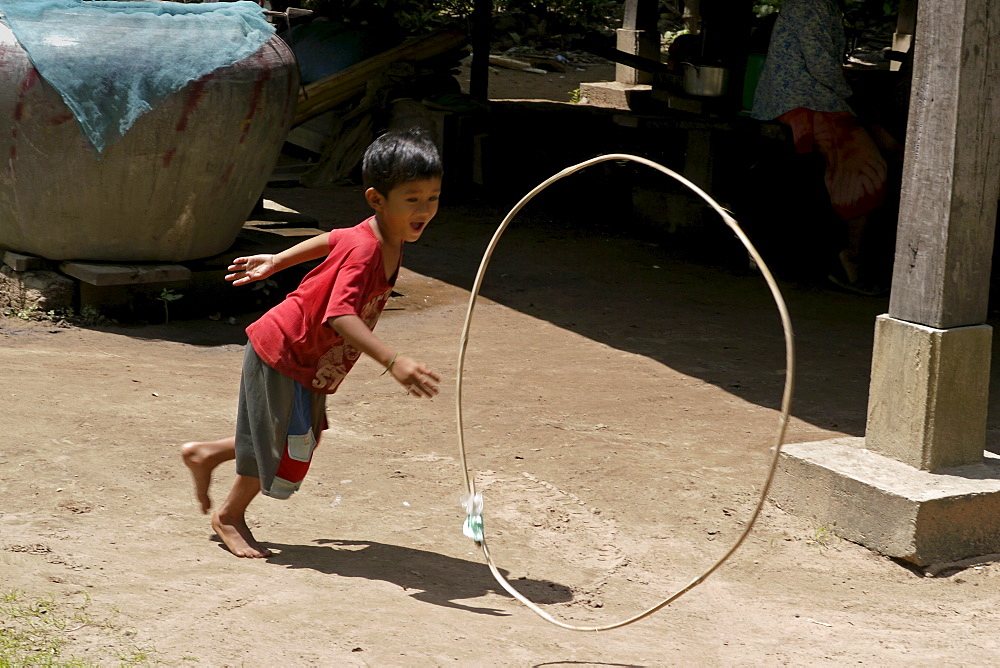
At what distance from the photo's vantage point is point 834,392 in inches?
229

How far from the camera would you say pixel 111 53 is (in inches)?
240

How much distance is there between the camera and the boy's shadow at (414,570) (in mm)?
3398

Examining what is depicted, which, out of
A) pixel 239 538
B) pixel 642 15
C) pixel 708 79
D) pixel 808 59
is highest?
pixel 642 15

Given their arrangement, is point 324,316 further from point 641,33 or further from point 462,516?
Result: point 641,33

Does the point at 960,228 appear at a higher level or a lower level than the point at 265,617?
higher

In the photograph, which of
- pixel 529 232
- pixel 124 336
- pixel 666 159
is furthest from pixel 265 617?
pixel 666 159

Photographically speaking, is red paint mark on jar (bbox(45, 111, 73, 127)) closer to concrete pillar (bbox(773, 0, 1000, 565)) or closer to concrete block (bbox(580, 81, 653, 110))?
concrete pillar (bbox(773, 0, 1000, 565))

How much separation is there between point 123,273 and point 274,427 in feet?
11.2

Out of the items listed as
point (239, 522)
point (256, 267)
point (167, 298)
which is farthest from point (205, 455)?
point (167, 298)

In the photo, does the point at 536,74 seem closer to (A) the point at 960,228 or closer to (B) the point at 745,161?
(B) the point at 745,161

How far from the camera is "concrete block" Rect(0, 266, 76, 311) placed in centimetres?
635

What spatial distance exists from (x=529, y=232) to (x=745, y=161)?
2.01 meters

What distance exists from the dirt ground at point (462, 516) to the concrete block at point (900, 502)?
84mm

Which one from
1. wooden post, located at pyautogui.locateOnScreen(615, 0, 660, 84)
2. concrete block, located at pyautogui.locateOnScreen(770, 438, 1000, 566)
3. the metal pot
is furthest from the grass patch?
wooden post, located at pyautogui.locateOnScreen(615, 0, 660, 84)
